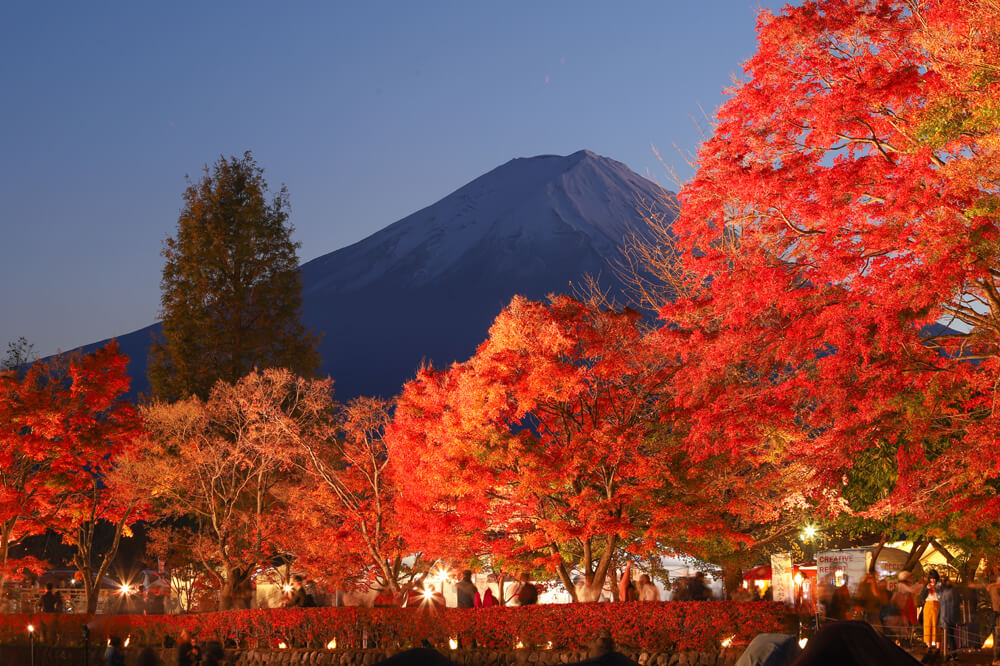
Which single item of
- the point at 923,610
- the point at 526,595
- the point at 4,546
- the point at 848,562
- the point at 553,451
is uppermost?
the point at 553,451

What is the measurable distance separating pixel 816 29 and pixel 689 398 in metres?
5.06

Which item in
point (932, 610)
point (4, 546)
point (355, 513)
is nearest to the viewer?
point (932, 610)

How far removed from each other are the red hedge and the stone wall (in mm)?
220

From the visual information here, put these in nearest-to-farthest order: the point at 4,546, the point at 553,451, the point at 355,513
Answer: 1. the point at 553,451
2. the point at 4,546
3. the point at 355,513

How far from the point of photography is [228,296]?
3656 cm

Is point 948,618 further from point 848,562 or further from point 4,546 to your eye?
point 4,546

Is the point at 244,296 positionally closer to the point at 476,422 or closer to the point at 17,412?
the point at 17,412

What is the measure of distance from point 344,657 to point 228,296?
21.0 meters

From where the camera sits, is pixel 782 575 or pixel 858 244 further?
pixel 782 575

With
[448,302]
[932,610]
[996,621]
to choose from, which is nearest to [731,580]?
[932,610]

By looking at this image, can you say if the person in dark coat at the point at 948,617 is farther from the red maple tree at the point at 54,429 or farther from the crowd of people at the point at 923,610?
the red maple tree at the point at 54,429

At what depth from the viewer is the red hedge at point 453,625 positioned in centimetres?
1449

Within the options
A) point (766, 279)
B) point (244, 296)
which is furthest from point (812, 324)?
point (244, 296)

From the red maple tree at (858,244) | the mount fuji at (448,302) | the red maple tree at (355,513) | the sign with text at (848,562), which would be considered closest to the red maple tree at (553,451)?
the red maple tree at (858,244)
